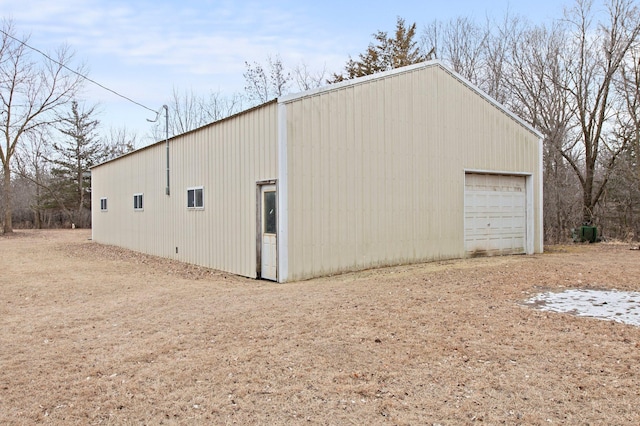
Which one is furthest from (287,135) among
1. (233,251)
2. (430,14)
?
(430,14)

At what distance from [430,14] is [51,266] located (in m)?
23.1

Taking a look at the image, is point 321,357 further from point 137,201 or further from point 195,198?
point 137,201

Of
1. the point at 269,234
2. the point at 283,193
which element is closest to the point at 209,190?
the point at 269,234

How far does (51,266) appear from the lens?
37.3 ft

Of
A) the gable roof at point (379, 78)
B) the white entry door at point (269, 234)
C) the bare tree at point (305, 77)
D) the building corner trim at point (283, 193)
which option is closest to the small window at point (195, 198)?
the white entry door at point (269, 234)

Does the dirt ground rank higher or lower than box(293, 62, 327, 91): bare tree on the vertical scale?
lower

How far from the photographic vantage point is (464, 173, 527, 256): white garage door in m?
11.8

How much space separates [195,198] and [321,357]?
27.5 ft

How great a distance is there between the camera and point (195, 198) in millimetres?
11688

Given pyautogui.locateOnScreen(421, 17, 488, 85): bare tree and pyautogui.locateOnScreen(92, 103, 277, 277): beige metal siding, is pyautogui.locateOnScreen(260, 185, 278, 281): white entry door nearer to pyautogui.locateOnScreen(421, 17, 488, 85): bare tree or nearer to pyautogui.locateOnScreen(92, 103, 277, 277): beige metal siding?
pyautogui.locateOnScreen(92, 103, 277, 277): beige metal siding

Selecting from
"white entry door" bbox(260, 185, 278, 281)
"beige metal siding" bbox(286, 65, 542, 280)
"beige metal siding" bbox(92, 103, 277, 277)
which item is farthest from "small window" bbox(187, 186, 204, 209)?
"beige metal siding" bbox(286, 65, 542, 280)

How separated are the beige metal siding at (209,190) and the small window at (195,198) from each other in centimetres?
13

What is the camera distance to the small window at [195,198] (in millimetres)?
11409

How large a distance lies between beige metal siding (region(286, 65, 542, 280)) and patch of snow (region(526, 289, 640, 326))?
13.1 ft
